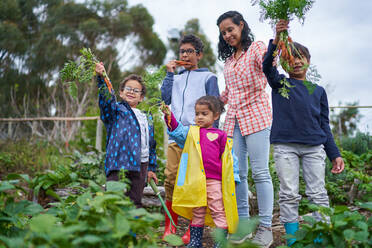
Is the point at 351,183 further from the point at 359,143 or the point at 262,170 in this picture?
the point at 262,170

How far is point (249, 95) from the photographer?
267 centimetres

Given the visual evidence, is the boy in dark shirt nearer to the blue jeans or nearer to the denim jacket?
the blue jeans

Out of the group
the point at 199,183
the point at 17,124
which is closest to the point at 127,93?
the point at 199,183

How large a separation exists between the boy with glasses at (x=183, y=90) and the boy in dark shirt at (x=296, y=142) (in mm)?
577

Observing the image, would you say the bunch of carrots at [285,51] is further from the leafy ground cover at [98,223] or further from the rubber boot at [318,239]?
the rubber boot at [318,239]

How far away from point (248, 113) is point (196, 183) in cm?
72

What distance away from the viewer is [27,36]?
56.0 ft

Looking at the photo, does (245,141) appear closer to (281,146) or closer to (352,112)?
(281,146)

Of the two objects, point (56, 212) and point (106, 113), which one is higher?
point (106, 113)

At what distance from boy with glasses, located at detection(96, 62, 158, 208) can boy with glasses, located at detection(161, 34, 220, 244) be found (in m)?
0.21

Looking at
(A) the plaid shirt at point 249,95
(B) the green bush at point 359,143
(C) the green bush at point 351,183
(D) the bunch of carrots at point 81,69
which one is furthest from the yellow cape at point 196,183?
(B) the green bush at point 359,143

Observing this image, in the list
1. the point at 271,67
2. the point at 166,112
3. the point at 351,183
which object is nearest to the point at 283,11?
the point at 271,67

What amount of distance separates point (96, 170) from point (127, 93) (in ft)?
7.02

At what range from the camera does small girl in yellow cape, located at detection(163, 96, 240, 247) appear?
7.70ft
